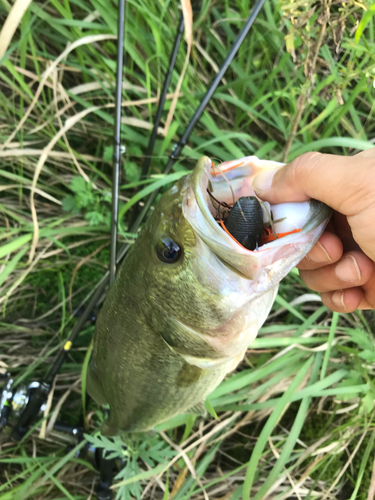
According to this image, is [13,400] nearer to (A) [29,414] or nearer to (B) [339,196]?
(A) [29,414]

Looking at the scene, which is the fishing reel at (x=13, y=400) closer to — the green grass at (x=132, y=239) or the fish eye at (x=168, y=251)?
the green grass at (x=132, y=239)

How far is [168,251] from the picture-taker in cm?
95

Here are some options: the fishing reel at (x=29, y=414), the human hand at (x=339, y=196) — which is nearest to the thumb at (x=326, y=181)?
the human hand at (x=339, y=196)

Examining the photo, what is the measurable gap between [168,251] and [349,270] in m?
0.71

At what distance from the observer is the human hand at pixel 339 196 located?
87 cm

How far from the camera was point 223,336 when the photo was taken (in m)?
1.02

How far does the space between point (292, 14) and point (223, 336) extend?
116cm

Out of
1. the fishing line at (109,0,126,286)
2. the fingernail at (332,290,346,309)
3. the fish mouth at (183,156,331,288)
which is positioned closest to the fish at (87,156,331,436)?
the fish mouth at (183,156,331,288)

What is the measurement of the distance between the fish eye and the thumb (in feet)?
1.05

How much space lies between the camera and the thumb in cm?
86

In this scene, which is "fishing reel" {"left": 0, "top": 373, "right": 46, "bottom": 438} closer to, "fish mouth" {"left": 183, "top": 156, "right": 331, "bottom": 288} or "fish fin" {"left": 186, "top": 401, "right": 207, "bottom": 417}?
"fish fin" {"left": 186, "top": 401, "right": 207, "bottom": 417}

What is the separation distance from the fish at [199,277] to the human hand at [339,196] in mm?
48

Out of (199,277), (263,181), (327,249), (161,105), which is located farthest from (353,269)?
(161,105)

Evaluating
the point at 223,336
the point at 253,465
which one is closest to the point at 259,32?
the point at 223,336
